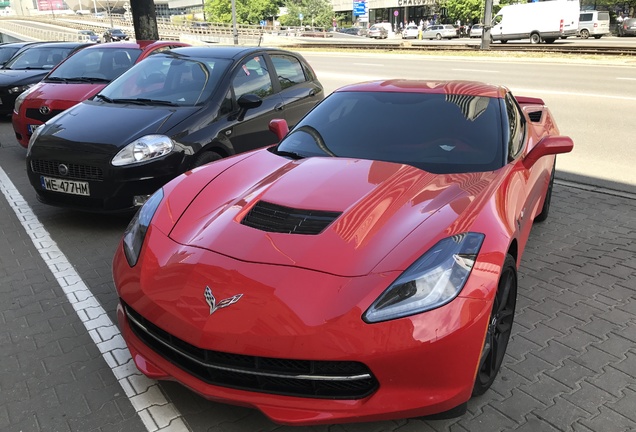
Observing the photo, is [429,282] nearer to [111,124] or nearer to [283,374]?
[283,374]

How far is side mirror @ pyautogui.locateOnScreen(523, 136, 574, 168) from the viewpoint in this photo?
11.7 ft

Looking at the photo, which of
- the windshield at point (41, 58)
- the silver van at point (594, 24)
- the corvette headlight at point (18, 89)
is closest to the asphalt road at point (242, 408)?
the corvette headlight at point (18, 89)

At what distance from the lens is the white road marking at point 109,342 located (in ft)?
8.67

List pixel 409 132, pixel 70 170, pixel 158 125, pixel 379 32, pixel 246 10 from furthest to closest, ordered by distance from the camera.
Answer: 1. pixel 246 10
2. pixel 379 32
3. pixel 158 125
4. pixel 70 170
5. pixel 409 132

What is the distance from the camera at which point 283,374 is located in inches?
87.8

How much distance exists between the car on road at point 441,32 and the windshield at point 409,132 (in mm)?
54157

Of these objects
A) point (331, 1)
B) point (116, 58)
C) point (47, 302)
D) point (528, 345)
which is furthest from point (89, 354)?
point (331, 1)

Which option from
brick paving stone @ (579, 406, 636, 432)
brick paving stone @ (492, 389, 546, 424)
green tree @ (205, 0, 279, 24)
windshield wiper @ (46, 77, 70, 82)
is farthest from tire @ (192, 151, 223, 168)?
green tree @ (205, 0, 279, 24)

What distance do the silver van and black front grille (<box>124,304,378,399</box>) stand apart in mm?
44031

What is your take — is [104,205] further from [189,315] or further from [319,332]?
[319,332]

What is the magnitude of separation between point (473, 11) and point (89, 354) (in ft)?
215

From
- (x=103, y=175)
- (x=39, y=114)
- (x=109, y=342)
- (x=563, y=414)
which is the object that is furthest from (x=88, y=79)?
(x=563, y=414)

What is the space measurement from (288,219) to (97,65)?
698 cm

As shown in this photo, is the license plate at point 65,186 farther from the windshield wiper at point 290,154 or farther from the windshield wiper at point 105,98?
the windshield wiper at point 290,154
